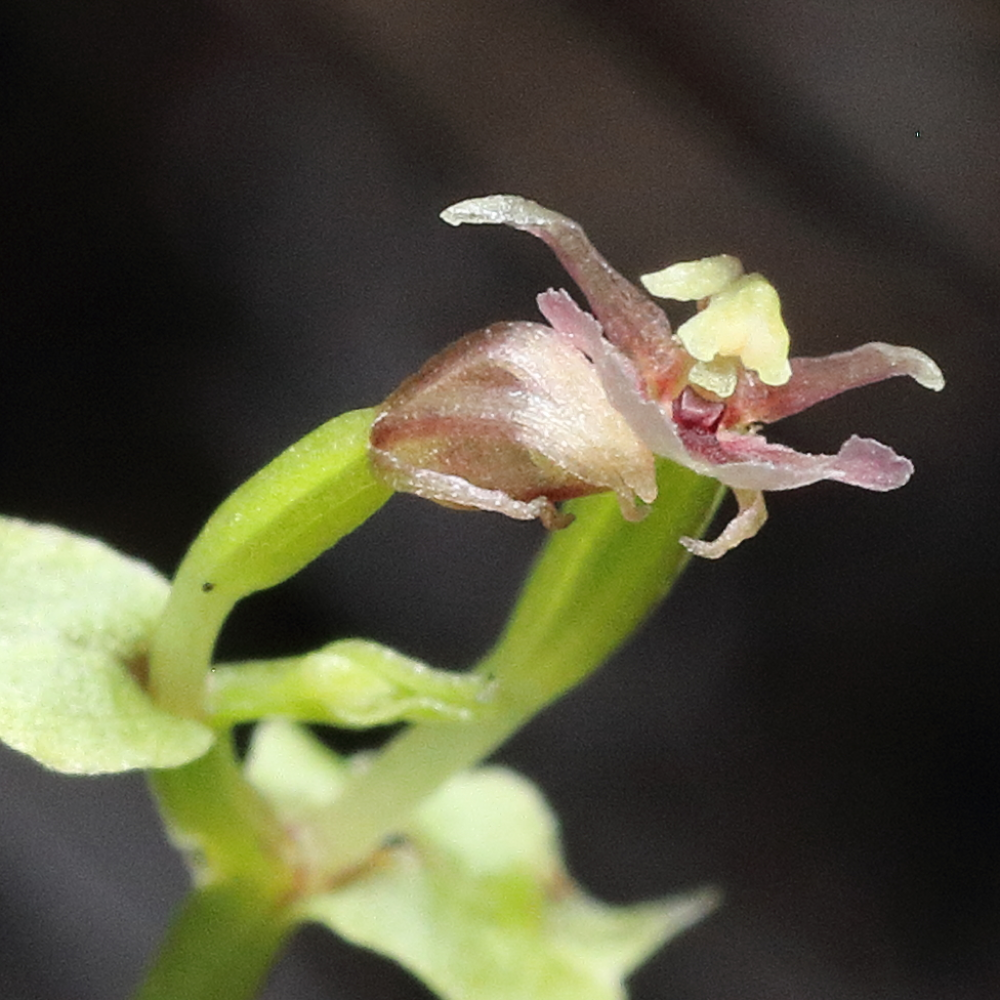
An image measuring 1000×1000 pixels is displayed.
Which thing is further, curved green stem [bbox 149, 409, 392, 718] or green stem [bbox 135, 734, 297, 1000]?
green stem [bbox 135, 734, 297, 1000]

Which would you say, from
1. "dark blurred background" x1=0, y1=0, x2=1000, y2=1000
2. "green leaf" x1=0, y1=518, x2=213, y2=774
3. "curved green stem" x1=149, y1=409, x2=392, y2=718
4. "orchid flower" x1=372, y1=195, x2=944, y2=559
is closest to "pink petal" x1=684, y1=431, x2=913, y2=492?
"orchid flower" x1=372, y1=195, x2=944, y2=559

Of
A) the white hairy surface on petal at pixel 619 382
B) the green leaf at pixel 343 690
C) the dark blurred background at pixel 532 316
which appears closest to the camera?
the white hairy surface on petal at pixel 619 382

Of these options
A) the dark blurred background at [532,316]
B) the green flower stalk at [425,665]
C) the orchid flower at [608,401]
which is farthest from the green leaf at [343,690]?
the dark blurred background at [532,316]

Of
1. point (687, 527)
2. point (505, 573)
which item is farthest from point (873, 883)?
point (687, 527)

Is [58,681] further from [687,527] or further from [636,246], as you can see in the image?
[636,246]

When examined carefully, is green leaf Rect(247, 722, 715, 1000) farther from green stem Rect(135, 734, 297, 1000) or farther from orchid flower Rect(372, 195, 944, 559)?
orchid flower Rect(372, 195, 944, 559)

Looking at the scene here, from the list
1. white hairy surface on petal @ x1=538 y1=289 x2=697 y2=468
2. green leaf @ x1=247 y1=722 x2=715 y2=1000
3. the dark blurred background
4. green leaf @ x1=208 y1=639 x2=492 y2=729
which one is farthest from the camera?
the dark blurred background

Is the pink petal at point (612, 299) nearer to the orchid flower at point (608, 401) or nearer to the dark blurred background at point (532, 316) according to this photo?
the orchid flower at point (608, 401)
